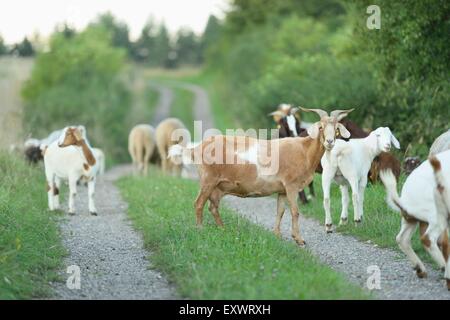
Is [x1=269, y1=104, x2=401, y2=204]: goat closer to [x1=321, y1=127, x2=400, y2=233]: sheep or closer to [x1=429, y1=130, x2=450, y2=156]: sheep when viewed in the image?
[x1=321, y1=127, x2=400, y2=233]: sheep

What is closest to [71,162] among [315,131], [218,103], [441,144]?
[315,131]

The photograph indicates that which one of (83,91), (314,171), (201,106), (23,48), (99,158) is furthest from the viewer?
(201,106)

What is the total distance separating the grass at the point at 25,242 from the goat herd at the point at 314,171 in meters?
0.83

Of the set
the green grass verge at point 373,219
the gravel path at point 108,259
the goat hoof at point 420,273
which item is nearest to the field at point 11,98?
the gravel path at point 108,259

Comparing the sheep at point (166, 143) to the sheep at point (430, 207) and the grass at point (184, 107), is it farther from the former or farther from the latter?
the grass at point (184, 107)

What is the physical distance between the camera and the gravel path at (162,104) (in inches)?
1769

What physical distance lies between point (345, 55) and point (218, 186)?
56.4 ft

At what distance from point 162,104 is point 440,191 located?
46.6 metres

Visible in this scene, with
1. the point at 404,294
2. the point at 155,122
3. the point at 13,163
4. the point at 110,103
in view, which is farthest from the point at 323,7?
the point at 404,294

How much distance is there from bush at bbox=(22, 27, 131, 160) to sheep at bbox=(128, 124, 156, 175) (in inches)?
180

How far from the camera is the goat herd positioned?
863cm

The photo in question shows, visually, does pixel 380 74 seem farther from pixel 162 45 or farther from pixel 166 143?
pixel 162 45

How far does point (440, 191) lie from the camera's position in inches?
331

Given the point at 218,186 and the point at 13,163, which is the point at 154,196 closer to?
the point at 13,163
